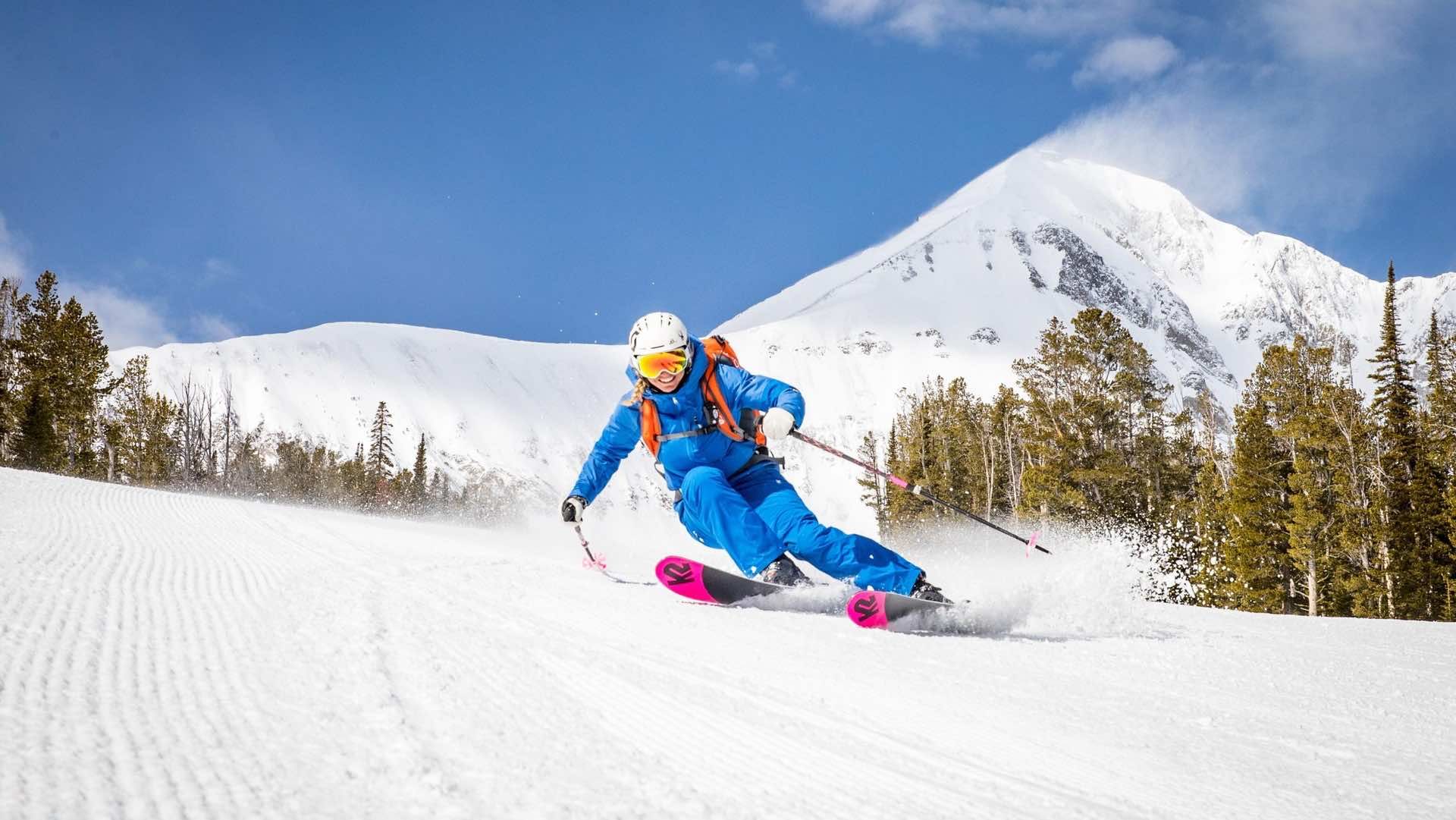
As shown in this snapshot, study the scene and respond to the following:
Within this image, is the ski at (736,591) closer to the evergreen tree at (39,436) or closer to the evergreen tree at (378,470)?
the evergreen tree at (39,436)

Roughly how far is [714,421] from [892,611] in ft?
5.82

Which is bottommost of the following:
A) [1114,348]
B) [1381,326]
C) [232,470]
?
[232,470]

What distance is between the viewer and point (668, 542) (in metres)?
10.5

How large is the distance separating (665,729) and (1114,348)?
98.3 feet

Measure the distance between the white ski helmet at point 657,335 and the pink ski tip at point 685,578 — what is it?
4.46ft

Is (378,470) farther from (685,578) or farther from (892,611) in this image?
(892,611)

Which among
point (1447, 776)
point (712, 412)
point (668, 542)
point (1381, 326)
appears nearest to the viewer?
point (1447, 776)

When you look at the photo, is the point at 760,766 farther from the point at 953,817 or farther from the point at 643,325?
the point at 643,325

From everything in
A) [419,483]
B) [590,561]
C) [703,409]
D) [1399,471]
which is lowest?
[419,483]

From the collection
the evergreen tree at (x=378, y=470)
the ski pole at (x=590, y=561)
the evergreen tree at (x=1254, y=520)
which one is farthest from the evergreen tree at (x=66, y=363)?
the evergreen tree at (x=1254, y=520)

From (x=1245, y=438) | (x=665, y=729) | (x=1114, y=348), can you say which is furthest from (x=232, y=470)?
(x=665, y=729)

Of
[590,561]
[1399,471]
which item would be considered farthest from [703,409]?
[1399,471]

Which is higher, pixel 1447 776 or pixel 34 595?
pixel 34 595

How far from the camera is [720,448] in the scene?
4.93 metres
